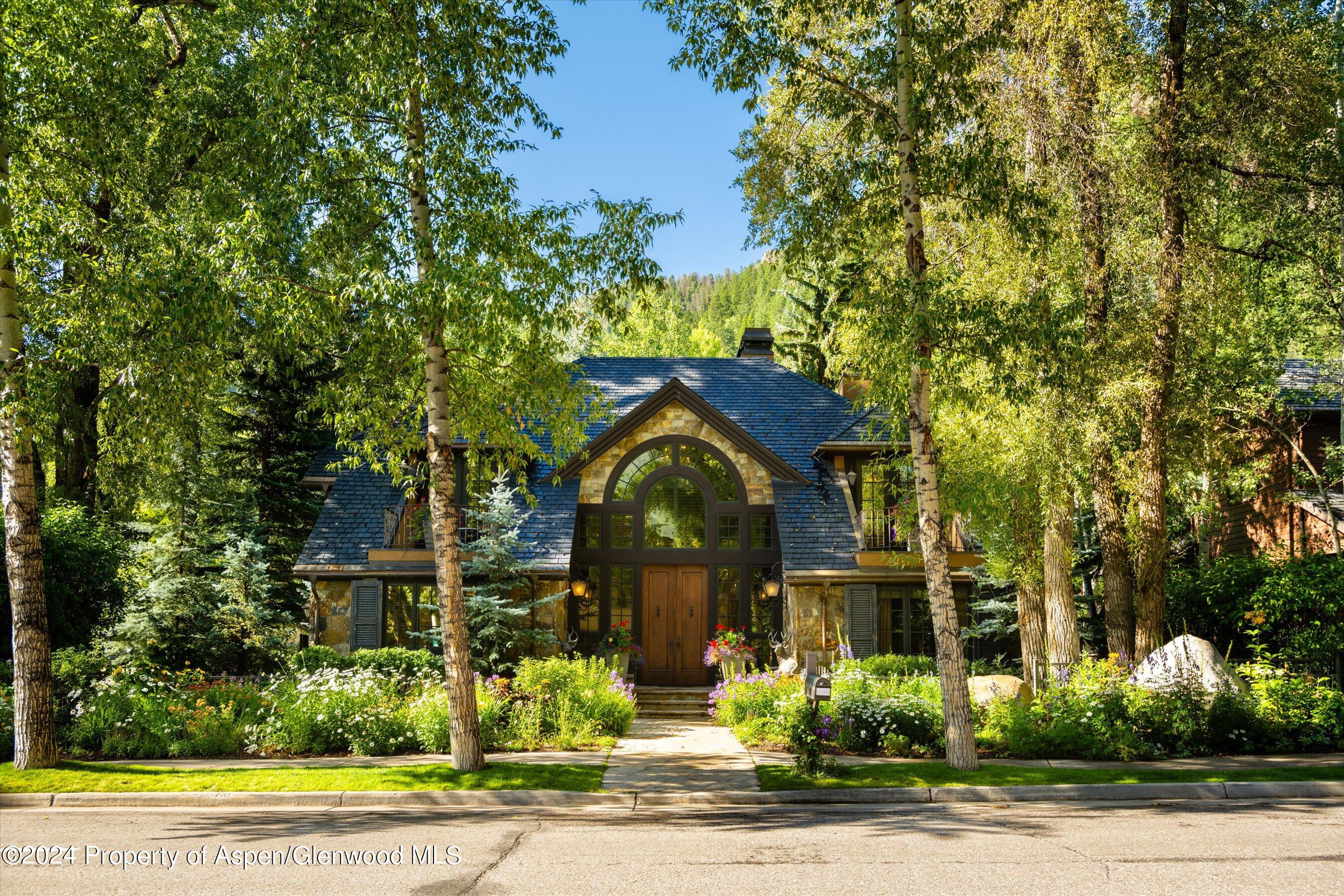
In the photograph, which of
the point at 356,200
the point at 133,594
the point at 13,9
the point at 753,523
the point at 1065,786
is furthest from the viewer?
→ the point at 753,523

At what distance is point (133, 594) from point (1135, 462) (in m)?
17.3

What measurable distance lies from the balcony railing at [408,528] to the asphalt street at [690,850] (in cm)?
898

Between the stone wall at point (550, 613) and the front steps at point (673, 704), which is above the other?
the stone wall at point (550, 613)

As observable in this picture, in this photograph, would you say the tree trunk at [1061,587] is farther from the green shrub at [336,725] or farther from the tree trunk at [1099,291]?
the green shrub at [336,725]

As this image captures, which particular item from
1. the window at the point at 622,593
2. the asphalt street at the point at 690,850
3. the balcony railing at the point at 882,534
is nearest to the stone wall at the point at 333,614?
the window at the point at 622,593

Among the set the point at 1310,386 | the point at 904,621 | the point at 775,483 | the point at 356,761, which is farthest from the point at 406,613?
the point at 1310,386

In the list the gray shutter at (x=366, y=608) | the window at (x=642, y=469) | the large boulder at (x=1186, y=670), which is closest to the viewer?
the large boulder at (x=1186, y=670)

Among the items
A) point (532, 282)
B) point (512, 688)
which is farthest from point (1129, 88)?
point (512, 688)

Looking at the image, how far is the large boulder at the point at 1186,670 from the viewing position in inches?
488

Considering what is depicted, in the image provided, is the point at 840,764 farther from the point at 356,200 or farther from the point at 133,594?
the point at 133,594

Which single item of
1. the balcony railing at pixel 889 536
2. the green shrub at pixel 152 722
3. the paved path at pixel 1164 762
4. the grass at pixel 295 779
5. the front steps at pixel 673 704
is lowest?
the front steps at pixel 673 704

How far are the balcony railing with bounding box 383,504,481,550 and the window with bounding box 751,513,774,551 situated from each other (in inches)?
222

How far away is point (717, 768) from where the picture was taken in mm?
11055

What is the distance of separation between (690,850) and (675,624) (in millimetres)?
11699
